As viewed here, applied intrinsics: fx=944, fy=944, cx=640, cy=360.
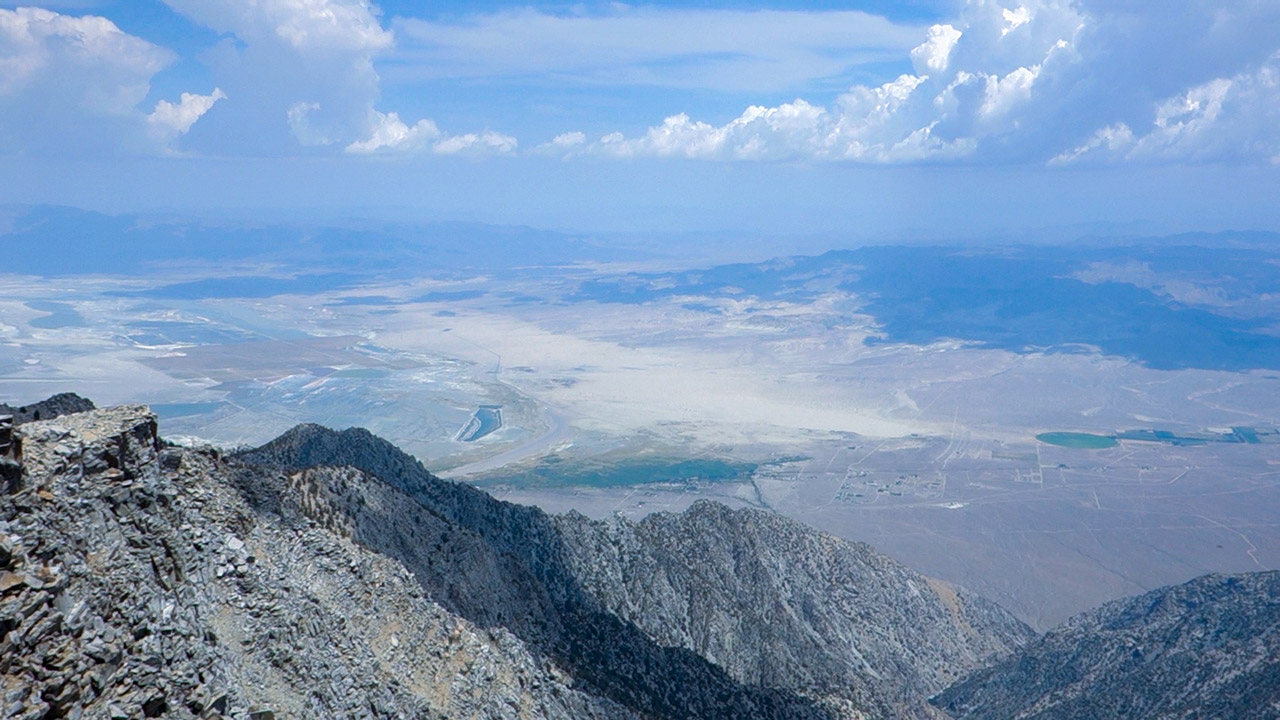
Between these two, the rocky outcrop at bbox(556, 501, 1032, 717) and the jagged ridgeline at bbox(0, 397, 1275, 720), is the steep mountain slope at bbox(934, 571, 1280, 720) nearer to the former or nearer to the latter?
the jagged ridgeline at bbox(0, 397, 1275, 720)

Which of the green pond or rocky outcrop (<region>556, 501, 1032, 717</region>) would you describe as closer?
rocky outcrop (<region>556, 501, 1032, 717</region>)

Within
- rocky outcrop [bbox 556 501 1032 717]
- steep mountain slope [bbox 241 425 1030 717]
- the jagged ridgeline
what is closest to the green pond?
rocky outcrop [bbox 556 501 1032 717]

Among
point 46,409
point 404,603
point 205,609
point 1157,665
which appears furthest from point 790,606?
point 205,609

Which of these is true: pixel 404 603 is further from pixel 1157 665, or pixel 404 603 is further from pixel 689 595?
pixel 1157 665

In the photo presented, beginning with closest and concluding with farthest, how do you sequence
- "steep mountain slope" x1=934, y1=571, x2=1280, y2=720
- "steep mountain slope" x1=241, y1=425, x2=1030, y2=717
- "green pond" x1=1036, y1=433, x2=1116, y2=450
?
"steep mountain slope" x1=241, y1=425, x2=1030, y2=717 < "steep mountain slope" x1=934, y1=571, x2=1280, y2=720 < "green pond" x1=1036, y1=433, x2=1116, y2=450

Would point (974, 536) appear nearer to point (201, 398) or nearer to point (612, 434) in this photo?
point (612, 434)

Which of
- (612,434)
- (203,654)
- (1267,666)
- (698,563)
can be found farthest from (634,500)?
(203,654)

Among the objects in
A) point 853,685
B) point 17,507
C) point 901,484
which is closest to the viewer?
point 17,507
